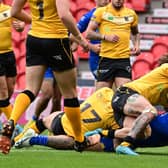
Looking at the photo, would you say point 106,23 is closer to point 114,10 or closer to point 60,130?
point 114,10

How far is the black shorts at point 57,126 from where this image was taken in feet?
31.0

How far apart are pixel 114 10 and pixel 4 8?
1.59 metres

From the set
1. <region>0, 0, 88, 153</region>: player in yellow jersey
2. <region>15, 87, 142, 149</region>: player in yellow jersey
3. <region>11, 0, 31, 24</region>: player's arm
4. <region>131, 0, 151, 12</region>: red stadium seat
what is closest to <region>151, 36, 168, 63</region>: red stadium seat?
<region>131, 0, 151, 12</region>: red stadium seat

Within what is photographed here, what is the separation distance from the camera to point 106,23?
12.1 meters

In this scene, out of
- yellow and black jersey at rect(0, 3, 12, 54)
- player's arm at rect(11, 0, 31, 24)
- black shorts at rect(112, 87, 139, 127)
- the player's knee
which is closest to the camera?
player's arm at rect(11, 0, 31, 24)

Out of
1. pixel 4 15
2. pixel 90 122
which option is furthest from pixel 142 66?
pixel 90 122

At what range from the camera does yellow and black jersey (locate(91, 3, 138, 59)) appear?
1194 centimetres

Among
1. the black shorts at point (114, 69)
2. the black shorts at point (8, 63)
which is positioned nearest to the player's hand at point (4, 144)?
the black shorts at point (8, 63)

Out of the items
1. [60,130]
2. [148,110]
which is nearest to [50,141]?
[60,130]

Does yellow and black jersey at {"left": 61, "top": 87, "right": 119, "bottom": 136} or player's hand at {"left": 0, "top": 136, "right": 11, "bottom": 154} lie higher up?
player's hand at {"left": 0, "top": 136, "right": 11, "bottom": 154}

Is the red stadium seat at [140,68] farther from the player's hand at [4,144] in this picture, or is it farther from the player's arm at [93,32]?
the player's hand at [4,144]

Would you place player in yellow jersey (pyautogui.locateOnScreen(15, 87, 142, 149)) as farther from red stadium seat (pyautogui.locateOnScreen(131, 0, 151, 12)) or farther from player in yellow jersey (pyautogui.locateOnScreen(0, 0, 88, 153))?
red stadium seat (pyautogui.locateOnScreen(131, 0, 151, 12))

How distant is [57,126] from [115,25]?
9.53 feet

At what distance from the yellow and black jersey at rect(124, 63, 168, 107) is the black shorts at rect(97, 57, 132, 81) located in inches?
91.5
